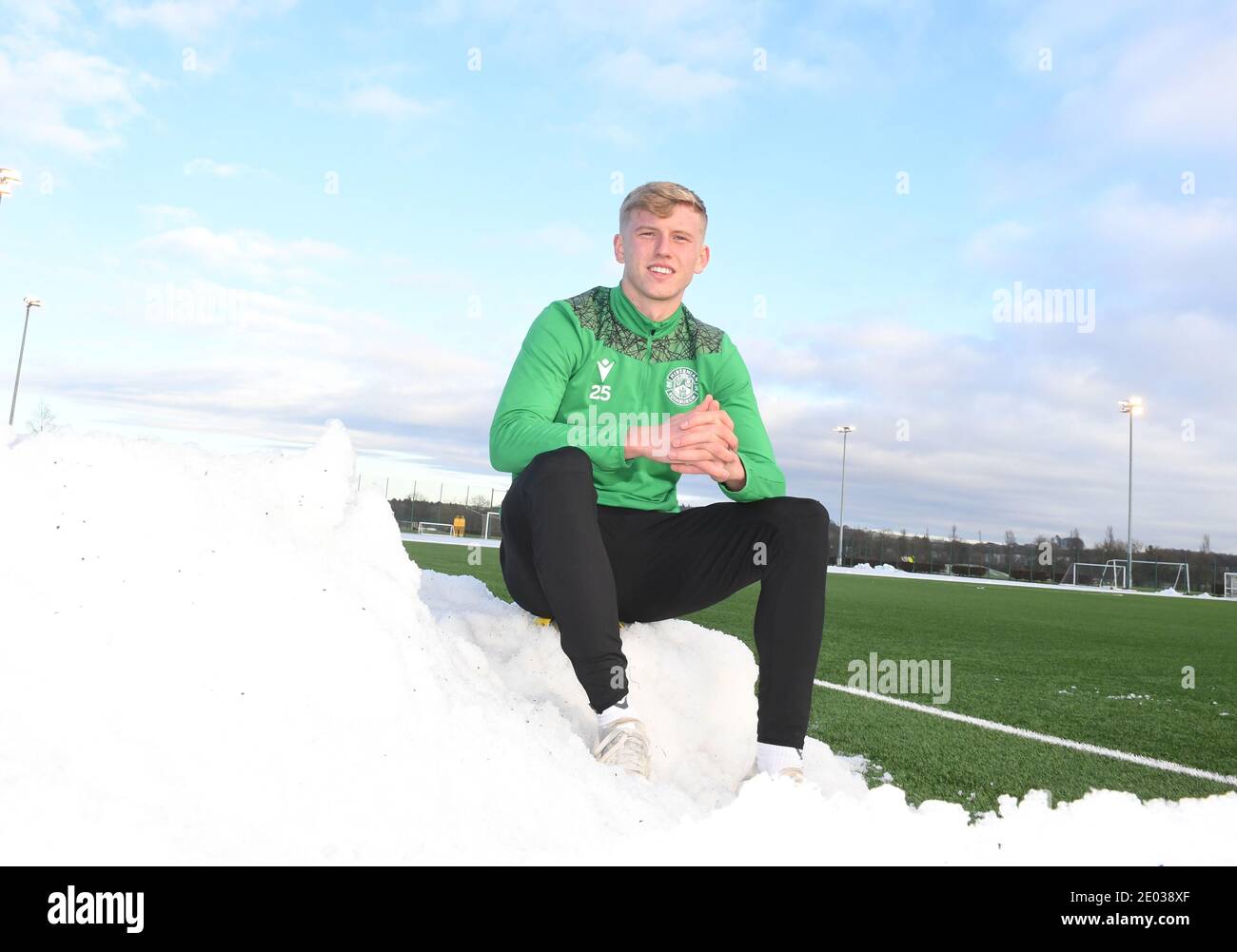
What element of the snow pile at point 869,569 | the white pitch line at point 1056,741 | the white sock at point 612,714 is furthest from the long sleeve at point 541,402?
the snow pile at point 869,569

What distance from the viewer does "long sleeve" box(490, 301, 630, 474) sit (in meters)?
2.26

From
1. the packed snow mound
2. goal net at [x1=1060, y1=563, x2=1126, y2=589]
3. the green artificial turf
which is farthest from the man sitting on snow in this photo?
goal net at [x1=1060, y1=563, x2=1126, y2=589]

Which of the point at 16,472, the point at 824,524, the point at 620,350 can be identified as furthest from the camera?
the point at 620,350

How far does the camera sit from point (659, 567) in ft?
8.20

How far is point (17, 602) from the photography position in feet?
5.47

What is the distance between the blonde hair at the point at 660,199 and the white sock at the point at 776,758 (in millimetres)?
1509

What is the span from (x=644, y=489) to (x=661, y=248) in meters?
0.71

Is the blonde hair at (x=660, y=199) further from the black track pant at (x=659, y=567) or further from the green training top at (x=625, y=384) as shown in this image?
the black track pant at (x=659, y=567)

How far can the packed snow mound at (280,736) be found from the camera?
1440mm
